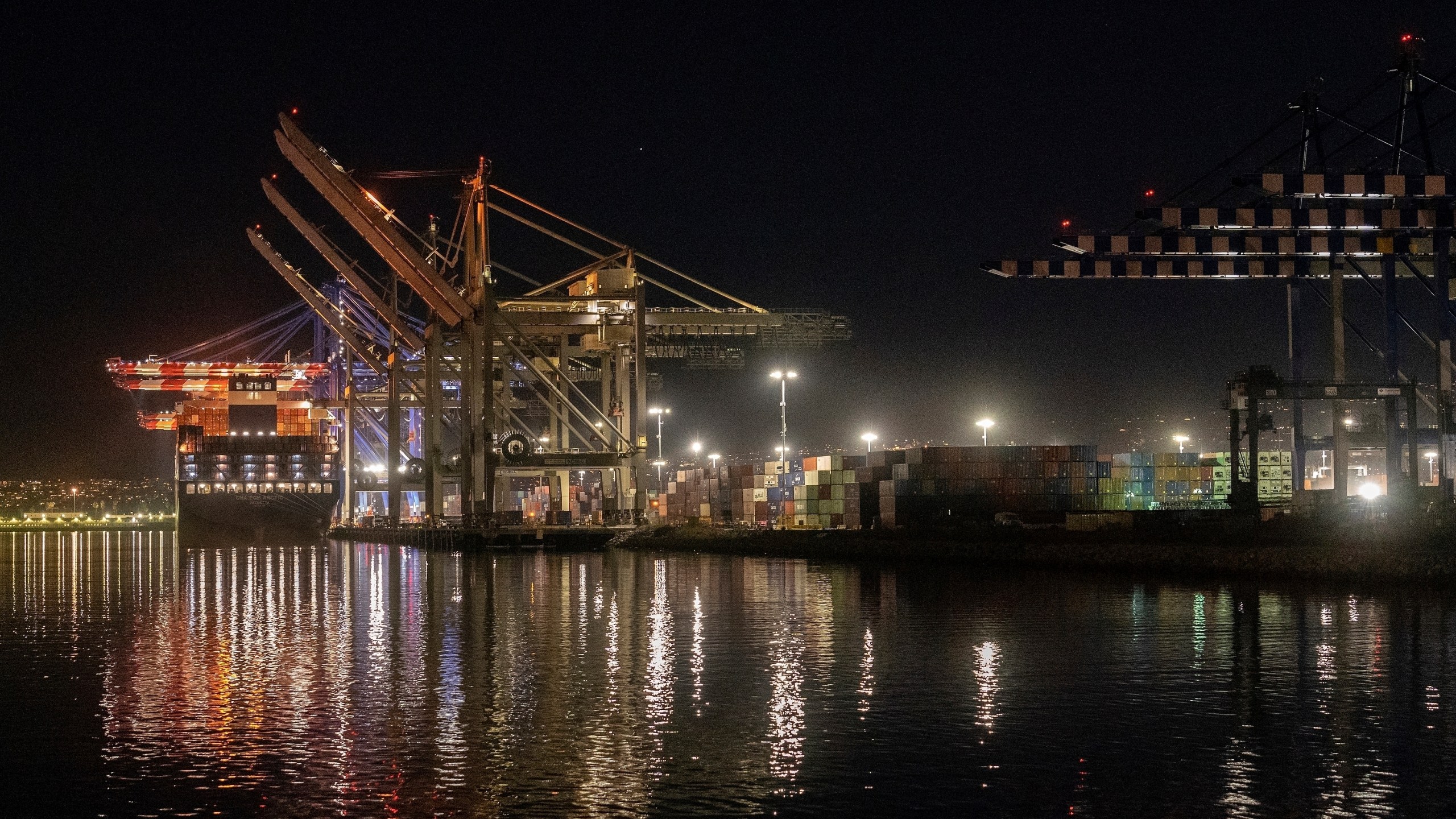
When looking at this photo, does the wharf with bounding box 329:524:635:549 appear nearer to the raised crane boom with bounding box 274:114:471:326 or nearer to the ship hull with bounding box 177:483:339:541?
the raised crane boom with bounding box 274:114:471:326

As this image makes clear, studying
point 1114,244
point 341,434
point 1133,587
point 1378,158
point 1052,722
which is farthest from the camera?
point 341,434

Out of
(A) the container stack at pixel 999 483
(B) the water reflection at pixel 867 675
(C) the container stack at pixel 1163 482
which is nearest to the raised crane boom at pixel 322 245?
(A) the container stack at pixel 999 483

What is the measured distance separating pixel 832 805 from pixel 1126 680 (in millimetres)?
6307

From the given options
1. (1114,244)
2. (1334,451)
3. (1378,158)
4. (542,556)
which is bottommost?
(542,556)

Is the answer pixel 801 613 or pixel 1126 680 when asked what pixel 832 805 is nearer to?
pixel 1126 680

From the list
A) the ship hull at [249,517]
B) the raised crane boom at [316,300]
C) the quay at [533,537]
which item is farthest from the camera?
the ship hull at [249,517]

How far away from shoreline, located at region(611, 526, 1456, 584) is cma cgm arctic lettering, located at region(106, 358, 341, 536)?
50.8m

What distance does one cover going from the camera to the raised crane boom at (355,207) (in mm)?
55969

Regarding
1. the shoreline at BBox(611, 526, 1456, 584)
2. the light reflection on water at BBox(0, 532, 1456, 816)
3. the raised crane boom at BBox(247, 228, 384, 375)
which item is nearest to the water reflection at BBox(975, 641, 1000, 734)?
the light reflection on water at BBox(0, 532, 1456, 816)

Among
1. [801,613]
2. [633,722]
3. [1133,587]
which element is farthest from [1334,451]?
[633,722]

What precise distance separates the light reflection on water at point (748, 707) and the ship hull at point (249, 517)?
66717 millimetres

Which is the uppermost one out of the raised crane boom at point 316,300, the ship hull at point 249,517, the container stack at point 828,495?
the raised crane boom at point 316,300

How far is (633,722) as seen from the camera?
12625 mm

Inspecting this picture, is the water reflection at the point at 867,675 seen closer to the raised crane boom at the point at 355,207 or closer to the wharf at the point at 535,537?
the wharf at the point at 535,537
